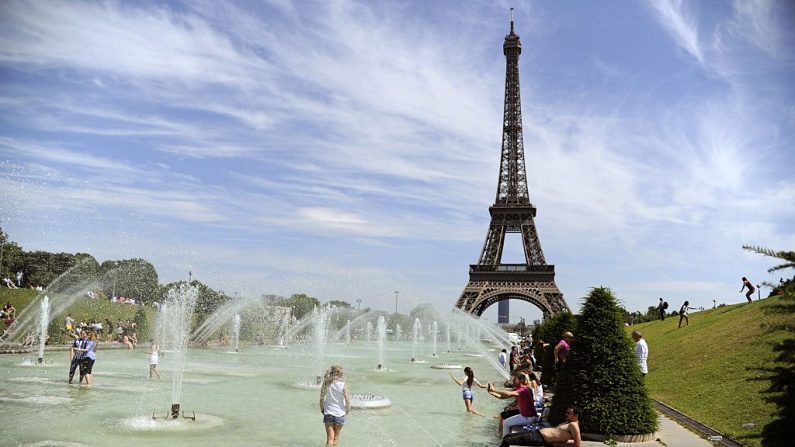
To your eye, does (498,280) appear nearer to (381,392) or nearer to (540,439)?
(381,392)

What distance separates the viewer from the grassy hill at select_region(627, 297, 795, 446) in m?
14.0

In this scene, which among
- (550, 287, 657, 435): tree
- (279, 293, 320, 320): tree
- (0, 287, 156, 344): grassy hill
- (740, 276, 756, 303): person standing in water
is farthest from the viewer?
(279, 293, 320, 320): tree

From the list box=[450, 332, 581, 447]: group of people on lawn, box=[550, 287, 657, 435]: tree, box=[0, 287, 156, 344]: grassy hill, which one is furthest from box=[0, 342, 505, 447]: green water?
box=[0, 287, 156, 344]: grassy hill

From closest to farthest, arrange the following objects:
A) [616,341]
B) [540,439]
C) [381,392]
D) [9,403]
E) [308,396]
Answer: [540,439]
[616,341]
[9,403]
[308,396]
[381,392]

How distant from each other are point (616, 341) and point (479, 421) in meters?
5.18

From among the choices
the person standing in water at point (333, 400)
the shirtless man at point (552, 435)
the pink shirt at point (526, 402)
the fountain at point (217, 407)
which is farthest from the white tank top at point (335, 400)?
the pink shirt at point (526, 402)

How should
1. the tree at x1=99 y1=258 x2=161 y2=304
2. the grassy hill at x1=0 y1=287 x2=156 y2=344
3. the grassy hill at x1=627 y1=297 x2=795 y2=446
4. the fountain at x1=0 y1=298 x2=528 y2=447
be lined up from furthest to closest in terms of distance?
the tree at x1=99 y1=258 x2=161 y2=304 < the grassy hill at x1=0 y1=287 x2=156 y2=344 < the grassy hill at x1=627 y1=297 x2=795 y2=446 < the fountain at x1=0 y1=298 x2=528 y2=447

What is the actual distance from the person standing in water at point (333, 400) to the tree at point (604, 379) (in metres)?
4.64

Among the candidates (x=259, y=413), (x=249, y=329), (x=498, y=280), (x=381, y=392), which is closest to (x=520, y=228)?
(x=498, y=280)

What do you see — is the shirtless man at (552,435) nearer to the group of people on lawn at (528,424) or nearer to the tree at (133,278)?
the group of people on lawn at (528,424)

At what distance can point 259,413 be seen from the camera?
15.7 m

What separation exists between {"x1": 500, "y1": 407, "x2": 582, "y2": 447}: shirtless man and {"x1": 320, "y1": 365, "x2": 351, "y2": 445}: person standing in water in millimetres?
3061

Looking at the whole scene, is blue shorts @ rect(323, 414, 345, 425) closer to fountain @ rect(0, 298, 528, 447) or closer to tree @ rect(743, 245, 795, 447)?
fountain @ rect(0, 298, 528, 447)

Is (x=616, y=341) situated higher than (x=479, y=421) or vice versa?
(x=616, y=341)
